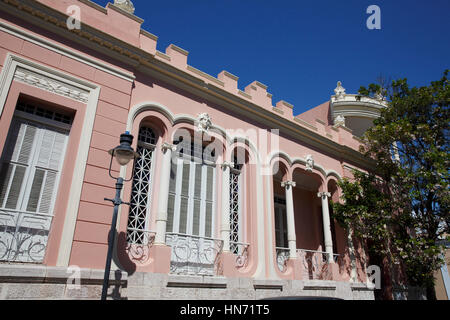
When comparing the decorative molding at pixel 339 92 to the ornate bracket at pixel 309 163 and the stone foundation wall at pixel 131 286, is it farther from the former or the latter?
the stone foundation wall at pixel 131 286

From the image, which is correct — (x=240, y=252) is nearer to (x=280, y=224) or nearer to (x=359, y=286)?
(x=280, y=224)

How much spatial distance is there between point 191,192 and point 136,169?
1.48 meters

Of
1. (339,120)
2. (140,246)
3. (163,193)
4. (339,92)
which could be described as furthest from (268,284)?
(339,92)

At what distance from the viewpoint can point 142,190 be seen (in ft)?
23.8

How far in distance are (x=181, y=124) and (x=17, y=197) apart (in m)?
3.83

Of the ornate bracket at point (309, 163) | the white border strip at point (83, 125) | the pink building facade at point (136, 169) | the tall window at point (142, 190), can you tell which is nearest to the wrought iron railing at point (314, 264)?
the pink building facade at point (136, 169)

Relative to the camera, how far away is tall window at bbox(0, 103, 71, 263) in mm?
5375

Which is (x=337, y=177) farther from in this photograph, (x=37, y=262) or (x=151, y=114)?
(x=37, y=262)

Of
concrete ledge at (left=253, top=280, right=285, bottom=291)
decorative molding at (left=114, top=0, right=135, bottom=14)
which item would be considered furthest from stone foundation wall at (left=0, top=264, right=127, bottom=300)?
decorative molding at (left=114, top=0, right=135, bottom=14)

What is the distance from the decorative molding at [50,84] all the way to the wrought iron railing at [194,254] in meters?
3.41

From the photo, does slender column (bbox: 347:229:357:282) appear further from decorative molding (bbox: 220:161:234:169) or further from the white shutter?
the white shutter

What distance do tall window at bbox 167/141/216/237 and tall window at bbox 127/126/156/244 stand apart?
0.60 m

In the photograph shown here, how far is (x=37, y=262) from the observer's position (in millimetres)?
5426
